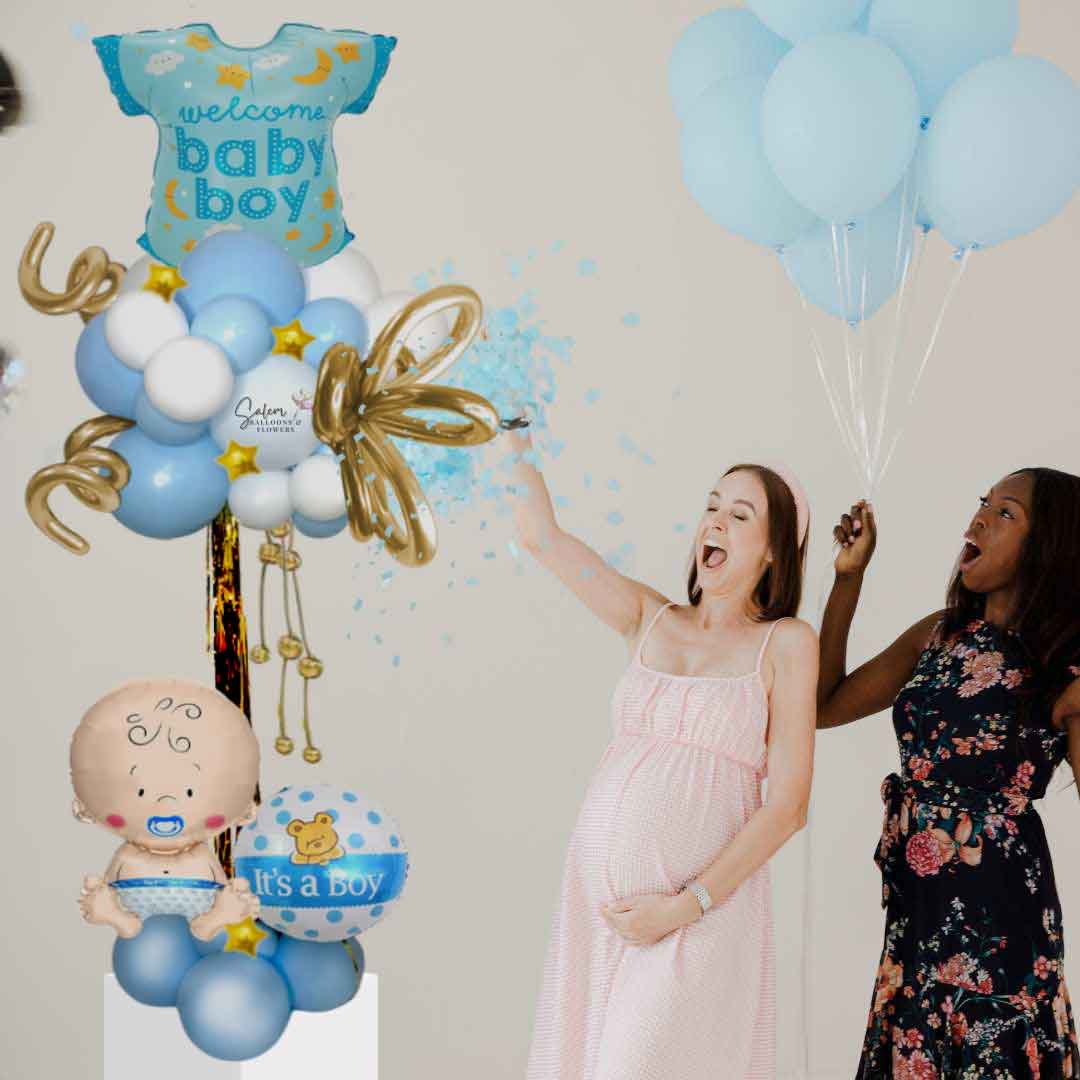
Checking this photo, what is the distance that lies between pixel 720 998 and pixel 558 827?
1491 millimetres

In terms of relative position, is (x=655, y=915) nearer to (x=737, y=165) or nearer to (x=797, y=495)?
(x=797, y=495)

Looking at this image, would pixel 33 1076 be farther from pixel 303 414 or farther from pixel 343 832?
pixel 303 414

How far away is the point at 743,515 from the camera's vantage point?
2383 mm

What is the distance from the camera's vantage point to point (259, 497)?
7.63 feet

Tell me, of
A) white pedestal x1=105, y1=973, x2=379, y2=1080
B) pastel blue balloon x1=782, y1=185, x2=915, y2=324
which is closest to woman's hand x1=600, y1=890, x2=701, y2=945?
white pedestal x1=105, y1=973, x2=379, y2=1080

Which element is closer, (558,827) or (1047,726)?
(1047,726)

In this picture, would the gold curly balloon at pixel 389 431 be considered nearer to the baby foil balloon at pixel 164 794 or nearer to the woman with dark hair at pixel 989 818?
the baby foil balloon at pixel 164 794

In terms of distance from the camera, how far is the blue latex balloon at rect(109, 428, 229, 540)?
229 cm

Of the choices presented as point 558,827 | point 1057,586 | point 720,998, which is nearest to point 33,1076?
point 558,827

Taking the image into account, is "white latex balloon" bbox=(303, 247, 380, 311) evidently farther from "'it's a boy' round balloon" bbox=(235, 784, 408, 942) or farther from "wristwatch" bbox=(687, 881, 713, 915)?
"wristwatch" bbox=(687, 881, 713, 915)

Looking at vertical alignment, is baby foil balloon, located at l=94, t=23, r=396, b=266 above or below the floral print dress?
above

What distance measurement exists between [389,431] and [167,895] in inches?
28.3

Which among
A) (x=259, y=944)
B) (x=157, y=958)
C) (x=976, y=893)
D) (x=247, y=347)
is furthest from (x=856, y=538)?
(x=157, y=958)

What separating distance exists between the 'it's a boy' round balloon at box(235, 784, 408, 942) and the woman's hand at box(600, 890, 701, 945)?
353 millimetres
